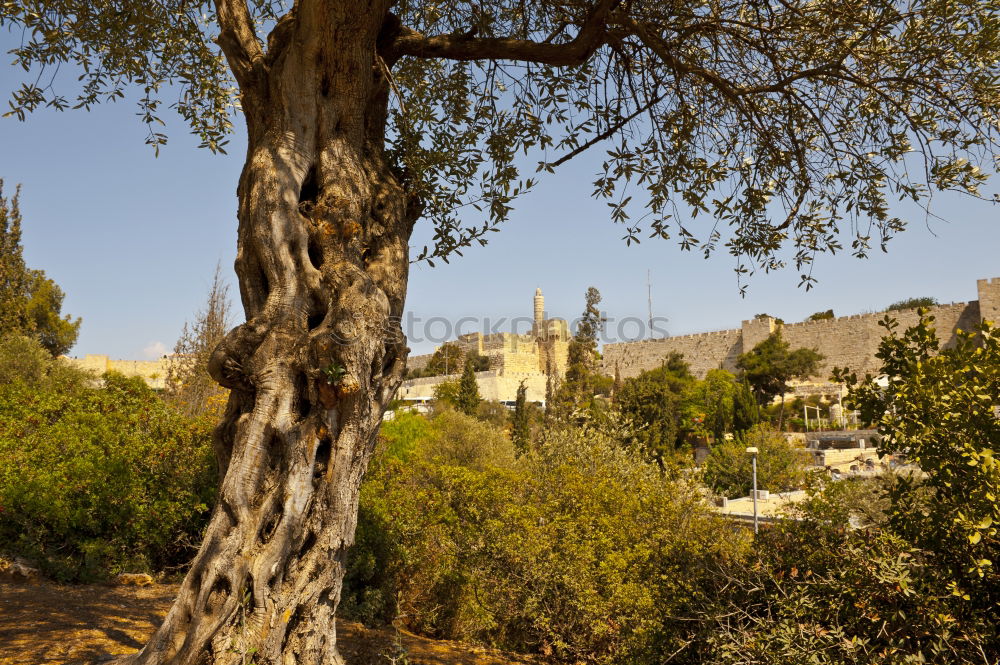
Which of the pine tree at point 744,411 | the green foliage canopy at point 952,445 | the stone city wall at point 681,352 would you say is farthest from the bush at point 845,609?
the stone city wall at point 681,352

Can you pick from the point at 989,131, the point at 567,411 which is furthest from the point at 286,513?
the point at 567,411

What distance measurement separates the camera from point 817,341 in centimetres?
4319

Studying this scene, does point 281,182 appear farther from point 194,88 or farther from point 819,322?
point 819,322

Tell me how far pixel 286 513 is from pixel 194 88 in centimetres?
454

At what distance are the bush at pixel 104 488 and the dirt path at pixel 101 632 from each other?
2.06 ft

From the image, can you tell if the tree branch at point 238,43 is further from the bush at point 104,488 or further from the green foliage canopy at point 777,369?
the green foliage canopy at point 777,369

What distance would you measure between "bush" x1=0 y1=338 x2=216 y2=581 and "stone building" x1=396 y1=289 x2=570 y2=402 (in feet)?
123

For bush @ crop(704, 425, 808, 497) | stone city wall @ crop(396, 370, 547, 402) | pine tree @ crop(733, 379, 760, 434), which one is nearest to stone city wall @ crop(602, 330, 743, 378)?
stone city wall @ crop(396, 370, 547, 402)

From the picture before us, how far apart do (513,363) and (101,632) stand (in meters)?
47.6

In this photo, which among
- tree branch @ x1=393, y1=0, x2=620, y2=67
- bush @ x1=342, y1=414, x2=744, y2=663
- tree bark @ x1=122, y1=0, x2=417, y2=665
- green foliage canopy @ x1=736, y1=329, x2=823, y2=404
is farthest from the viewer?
green foliage canopy @ x1=736, y1=329, x2=823, y2=404

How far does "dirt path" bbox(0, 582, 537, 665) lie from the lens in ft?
12.1

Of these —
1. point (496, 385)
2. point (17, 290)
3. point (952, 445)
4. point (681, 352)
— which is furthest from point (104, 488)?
point (681, 352)

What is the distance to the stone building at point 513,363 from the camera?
4853cm

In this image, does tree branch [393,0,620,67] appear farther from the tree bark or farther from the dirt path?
the dirt path
